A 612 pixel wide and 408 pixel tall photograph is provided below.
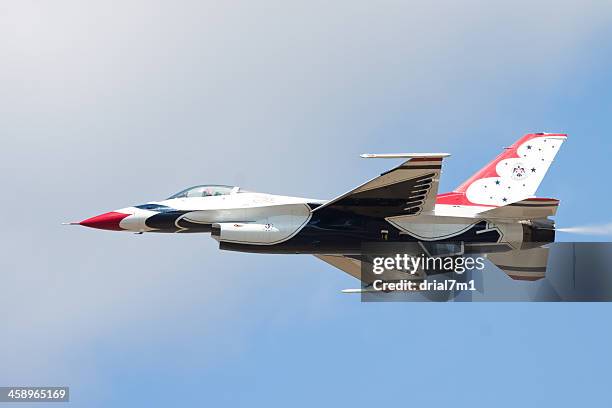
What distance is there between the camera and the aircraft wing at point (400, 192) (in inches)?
1124

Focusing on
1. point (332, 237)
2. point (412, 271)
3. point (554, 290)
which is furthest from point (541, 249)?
point (332, 237)

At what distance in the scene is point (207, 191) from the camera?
101 ft

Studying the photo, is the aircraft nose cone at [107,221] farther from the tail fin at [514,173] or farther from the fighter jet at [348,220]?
the tail fin at [514,173]

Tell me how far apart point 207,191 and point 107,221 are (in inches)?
111

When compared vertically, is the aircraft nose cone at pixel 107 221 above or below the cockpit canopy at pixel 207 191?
below

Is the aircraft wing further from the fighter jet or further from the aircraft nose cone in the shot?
the aircraft nose cone

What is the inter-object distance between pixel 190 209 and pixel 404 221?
578cm

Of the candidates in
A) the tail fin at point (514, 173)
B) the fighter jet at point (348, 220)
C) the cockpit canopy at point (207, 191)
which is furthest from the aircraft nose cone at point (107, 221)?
the tail fin at point (514, 173)

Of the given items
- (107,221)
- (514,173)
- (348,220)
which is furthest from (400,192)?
(107,221)

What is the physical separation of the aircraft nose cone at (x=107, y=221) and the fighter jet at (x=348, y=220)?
1.1 inches

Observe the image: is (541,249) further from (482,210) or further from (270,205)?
(270,205)

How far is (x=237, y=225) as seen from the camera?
1172 inches

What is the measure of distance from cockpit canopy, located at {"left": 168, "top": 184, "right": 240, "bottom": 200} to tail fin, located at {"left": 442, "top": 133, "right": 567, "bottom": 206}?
6.57 meters

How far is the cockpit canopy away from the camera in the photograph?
3058 centimetres
